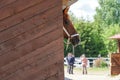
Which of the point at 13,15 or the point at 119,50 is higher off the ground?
the point at 13,15

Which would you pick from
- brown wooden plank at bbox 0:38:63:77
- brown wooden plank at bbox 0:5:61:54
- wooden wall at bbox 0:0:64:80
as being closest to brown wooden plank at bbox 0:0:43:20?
wooden wall at bbox 0:0:64:80

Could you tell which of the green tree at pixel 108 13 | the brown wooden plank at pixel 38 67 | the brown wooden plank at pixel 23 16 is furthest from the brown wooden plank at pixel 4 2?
the green tree at pixel 108 13

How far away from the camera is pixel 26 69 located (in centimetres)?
588

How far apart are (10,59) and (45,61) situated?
1.46 feet

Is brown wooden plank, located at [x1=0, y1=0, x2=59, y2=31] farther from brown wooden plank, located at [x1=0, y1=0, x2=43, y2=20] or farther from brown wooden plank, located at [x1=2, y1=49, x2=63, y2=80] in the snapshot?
brown wooden plank, located at [x1=2, y1=49, x2=63, y2=80]

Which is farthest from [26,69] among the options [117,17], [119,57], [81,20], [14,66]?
[117,17]

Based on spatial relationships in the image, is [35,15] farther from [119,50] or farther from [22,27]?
[119,50]

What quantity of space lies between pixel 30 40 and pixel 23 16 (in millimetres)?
315

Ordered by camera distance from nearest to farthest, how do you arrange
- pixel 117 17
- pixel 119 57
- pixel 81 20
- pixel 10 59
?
pixel 10 59
pixel 119 57
pixel 81 20
pixel 117 17

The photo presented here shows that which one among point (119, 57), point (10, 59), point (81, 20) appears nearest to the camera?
point (10, 59)

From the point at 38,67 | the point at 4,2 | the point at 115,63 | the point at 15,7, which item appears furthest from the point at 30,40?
the point at 115,63

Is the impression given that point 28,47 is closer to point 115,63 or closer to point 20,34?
point 20,34

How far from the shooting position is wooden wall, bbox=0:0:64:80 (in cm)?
584

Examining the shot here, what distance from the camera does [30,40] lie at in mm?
5926
